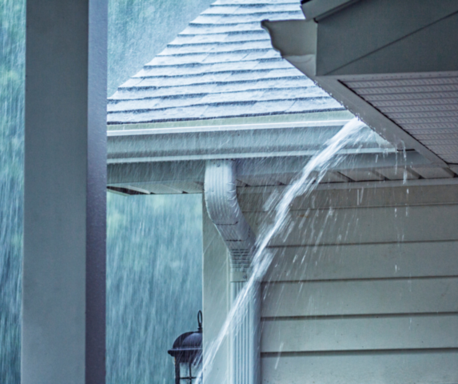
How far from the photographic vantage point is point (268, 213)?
13.9 feet

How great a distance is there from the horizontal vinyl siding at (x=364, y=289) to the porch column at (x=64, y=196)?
2.87 m

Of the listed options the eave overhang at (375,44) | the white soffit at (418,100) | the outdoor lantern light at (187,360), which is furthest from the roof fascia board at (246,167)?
the eave overhang at (375,44)

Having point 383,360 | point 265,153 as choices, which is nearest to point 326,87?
point 265,153

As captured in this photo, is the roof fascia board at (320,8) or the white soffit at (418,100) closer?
the roof fascia board at (320,8)

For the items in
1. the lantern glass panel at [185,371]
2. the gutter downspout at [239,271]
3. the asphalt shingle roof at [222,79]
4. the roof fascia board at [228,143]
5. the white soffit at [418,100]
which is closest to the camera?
the white soffit at [418,100]

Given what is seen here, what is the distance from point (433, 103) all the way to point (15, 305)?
492 inches

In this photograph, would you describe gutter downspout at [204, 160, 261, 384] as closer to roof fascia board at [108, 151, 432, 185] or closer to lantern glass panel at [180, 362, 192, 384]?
roof fascia board at [108, 151, 432, 185]

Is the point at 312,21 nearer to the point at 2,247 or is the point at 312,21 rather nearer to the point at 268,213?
the point at 268,213

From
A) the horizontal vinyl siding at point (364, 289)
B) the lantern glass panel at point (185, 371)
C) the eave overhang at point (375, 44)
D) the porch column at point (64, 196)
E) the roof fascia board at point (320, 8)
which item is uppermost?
→ the roof fascia board at point (320, 8)

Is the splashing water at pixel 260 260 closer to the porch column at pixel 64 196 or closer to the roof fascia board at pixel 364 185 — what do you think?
the roof fascia board at pixel 364 185

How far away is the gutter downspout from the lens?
3.45 meters

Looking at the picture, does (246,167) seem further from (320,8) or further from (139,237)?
(139,237)

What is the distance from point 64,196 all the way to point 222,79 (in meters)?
2.76

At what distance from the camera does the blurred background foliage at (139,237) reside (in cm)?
1522
